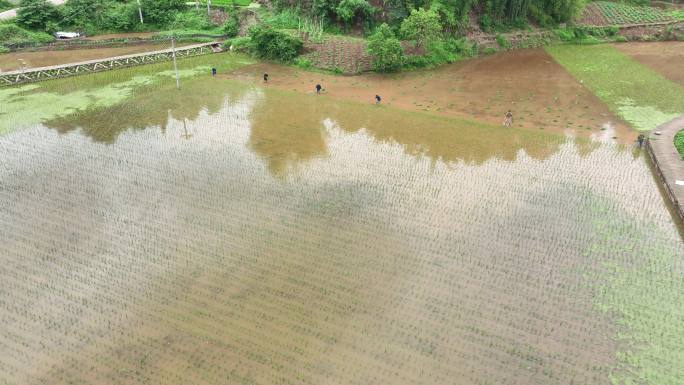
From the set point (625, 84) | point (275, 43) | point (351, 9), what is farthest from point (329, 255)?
point (625, 84)

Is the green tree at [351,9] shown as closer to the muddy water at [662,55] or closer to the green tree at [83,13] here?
the green tree at [83,13]

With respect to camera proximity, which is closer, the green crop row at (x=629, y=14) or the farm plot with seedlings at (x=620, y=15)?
the farm plot with seedlings at (x=620, y=15)

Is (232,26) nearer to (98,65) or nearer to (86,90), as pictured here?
(98,65)

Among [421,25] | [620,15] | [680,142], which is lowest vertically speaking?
[680,142]

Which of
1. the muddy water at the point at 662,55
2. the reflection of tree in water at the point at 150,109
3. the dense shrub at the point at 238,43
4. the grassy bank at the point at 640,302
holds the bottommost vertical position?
the grassy bank at the point at 640,302

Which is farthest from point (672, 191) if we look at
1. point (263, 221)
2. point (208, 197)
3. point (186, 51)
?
point (186, 51)

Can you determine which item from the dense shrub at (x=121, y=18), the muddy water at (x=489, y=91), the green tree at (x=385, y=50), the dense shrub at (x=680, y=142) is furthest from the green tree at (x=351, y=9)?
the dense shrub at (x=680, y=142)
